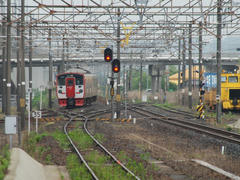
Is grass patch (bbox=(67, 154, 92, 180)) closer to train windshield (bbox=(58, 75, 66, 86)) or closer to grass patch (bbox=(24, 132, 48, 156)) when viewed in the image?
grass patch (bbox=(24, 132, 48, 156))

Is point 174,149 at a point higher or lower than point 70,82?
lower

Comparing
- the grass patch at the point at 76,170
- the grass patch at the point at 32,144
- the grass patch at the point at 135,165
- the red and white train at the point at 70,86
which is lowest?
the grass patch at the point at 76,170

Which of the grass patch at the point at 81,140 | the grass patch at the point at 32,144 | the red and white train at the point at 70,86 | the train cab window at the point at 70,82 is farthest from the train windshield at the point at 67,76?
the grass patch at the point at 32,144

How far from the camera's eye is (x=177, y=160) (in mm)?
12008

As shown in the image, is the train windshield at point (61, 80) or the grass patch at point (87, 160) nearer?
the grass patch at point (87, 160)

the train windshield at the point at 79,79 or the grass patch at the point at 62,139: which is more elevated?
the train windshield at the point at 79,79

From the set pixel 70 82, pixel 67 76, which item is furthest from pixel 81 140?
pixel 67 76

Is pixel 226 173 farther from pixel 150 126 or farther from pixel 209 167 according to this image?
pixel 150 126

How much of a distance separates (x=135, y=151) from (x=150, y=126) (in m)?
9.01

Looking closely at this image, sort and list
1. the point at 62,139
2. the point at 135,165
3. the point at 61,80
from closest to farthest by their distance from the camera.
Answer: the point at 135,165, the point at 62,139, the point at 61,80

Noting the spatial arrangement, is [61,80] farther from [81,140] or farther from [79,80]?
[81,140]

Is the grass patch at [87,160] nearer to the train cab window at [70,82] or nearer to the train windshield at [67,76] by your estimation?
the train cab window at [70,82]

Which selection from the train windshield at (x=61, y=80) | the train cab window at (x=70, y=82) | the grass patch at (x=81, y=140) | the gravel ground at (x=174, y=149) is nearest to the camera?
the gravel ground at (x=174, y=149)

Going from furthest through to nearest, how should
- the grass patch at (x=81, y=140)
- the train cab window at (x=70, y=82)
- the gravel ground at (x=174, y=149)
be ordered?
the train cab window at (x=70, y=82) < the grass patch at (x=81, y=140) < the gravel ground at (x=174, y=149)
